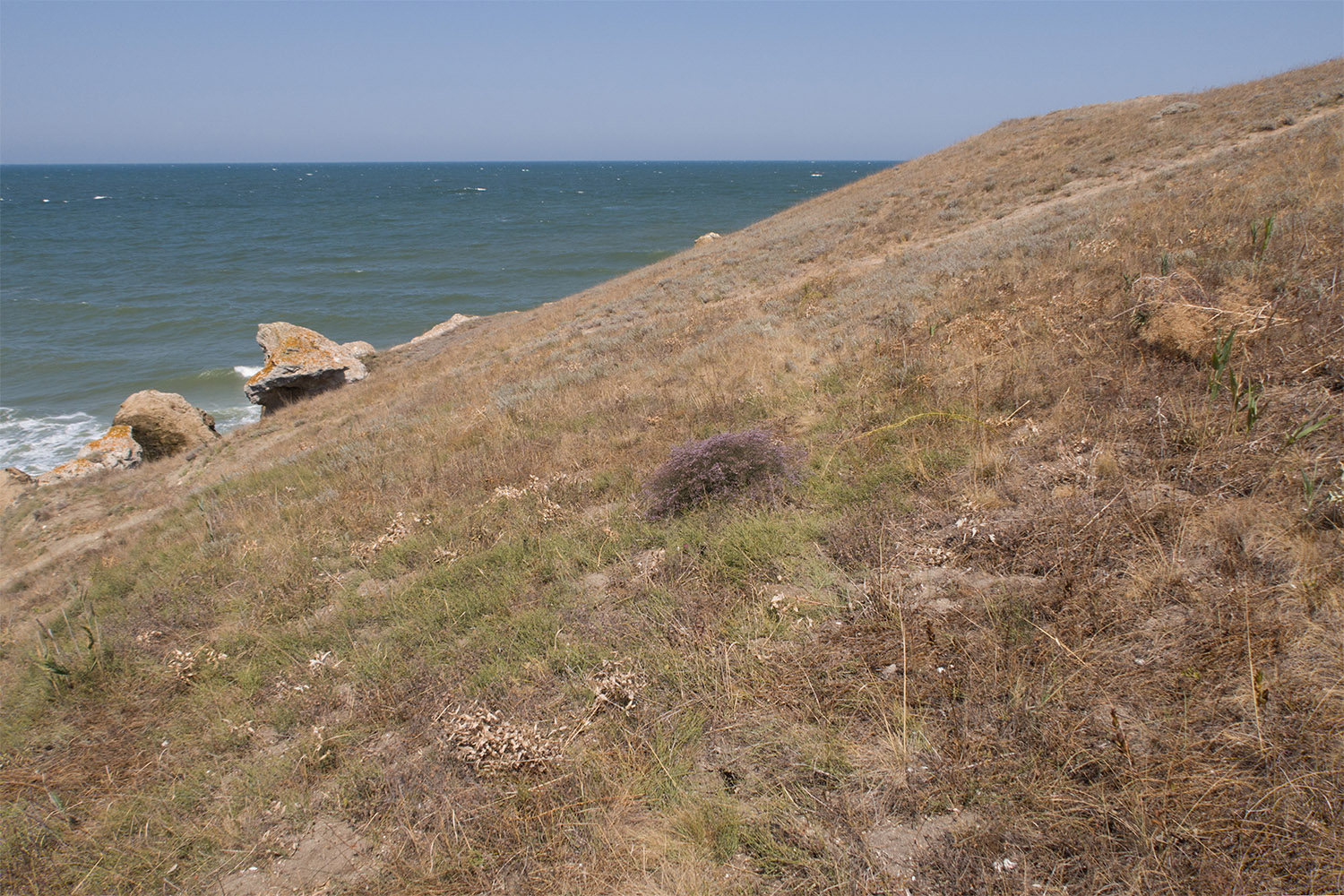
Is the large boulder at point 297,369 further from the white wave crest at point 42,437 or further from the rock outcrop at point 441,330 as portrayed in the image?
the white wave crest at point 42,437

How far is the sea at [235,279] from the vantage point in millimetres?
24609

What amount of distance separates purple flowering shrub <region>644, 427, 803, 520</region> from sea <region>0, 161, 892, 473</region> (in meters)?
20.6

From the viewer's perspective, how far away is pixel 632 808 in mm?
2932

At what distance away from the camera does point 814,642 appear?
142 inches

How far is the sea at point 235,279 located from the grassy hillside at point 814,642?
19058 millimetres

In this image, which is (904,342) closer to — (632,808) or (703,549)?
(703,549)

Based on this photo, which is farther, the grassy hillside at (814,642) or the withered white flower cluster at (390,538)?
the withered white flower cluster at (390,538)

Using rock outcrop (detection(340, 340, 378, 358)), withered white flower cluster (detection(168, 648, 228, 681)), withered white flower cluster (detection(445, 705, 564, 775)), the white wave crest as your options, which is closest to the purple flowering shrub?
withered white flower cluster (detection(445, 705, 564, 775))

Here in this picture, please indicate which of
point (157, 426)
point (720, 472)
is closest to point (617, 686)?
point (720, 472)

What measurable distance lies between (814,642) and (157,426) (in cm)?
1984

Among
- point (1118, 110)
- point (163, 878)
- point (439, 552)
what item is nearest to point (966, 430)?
point (439, 552)

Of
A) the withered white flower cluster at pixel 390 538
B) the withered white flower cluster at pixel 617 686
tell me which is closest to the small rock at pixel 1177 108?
the withered white flower cluster at pixel 390 538

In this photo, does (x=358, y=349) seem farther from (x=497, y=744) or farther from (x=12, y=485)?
(x=497, y=744)

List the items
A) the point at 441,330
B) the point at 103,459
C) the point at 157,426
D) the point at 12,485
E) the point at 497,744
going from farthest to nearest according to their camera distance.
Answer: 1. the point at 441,330
2. the point at 157,426
3. the point at 103,459
4. the point at 12,485
5. the point at 497,744
